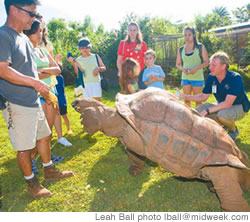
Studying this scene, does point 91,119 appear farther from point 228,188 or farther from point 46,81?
point 228,188

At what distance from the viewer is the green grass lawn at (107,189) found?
8.33 ft

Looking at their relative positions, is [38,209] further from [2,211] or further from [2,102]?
[2,102]

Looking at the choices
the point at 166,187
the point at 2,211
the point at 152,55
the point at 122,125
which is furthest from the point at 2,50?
the point at 152,55

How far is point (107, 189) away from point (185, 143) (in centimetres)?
127

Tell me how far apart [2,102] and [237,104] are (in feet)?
11.2

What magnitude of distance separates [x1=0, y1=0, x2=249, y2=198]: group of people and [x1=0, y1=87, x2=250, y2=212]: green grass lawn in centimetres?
18

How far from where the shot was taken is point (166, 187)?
9.34 ft

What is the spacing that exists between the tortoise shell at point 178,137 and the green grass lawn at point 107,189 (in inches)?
20.5

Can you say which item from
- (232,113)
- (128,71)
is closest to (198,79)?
(232,113)

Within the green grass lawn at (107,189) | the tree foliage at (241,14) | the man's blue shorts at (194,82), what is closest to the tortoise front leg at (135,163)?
the green grass lawn at (107,189)

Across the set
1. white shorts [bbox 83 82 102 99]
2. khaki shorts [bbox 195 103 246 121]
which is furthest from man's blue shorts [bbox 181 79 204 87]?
white shorts [bbox 83 82 102 99]

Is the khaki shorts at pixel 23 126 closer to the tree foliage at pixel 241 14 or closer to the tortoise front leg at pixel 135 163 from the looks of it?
the tortoise front leg at pixel 135 163

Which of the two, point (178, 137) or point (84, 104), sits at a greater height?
point (84, 104)

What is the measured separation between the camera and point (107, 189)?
284 centimetres
